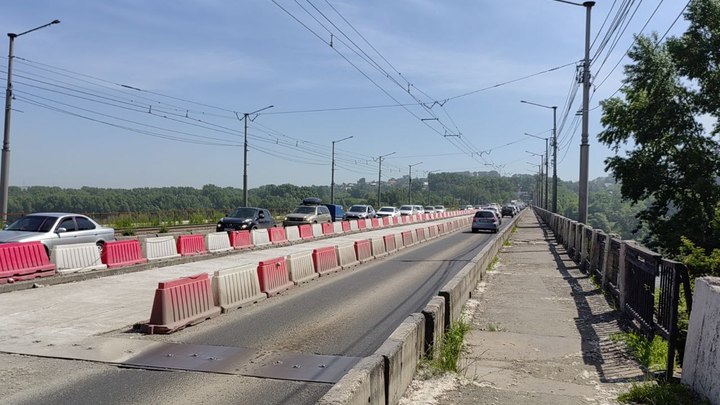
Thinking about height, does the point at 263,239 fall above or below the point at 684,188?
below

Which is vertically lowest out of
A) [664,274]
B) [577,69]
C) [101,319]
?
[101,319]

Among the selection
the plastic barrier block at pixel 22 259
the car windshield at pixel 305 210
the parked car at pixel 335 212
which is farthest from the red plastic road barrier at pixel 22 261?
the parked car at pixel 335 212

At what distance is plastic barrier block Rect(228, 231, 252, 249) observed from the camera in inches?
908

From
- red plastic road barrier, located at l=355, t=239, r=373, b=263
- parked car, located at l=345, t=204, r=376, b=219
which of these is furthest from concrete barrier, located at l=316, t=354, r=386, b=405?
parked car, located at l=345, t=204, r=376, b=219

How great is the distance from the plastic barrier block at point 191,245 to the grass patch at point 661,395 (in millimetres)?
15905

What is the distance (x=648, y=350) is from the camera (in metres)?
7.16

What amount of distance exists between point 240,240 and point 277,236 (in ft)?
12.1

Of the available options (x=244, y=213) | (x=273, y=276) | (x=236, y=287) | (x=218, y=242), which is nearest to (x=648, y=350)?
(x=236, y=287)

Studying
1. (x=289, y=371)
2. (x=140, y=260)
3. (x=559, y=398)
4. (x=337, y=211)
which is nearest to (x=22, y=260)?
(x=140, y=260)

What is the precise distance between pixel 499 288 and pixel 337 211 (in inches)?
1336

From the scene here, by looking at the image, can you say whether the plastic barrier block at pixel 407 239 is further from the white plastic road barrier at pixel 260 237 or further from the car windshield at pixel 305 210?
the car windshield at pixel 305 210

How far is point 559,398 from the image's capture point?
5832mm

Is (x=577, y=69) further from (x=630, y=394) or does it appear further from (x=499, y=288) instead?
(x=630, y=394)

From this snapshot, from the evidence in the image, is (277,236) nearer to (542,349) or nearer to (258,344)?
(258,344)
